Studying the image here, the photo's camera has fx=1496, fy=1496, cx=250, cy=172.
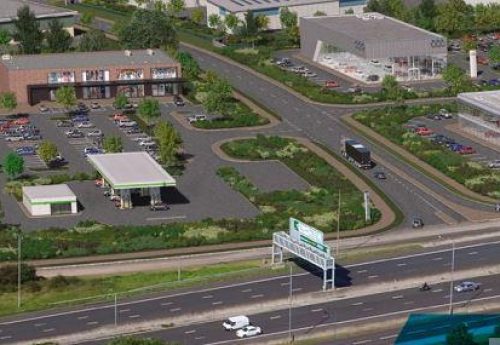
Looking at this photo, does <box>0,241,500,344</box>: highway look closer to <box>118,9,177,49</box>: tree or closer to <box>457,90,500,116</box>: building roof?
<box>457,90,500,116</box>: building roof

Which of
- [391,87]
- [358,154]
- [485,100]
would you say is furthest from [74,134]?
[485,100]

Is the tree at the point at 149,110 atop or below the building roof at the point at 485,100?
below

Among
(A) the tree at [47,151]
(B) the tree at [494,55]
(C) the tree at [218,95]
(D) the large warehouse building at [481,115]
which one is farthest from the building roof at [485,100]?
(A) the tree at [47,151]

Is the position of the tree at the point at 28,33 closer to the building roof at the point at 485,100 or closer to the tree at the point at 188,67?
the tree at the point at 188,67

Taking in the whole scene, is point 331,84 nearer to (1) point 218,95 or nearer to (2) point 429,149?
(1) point 218,95

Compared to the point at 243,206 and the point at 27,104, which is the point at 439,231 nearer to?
the point at 243,206
